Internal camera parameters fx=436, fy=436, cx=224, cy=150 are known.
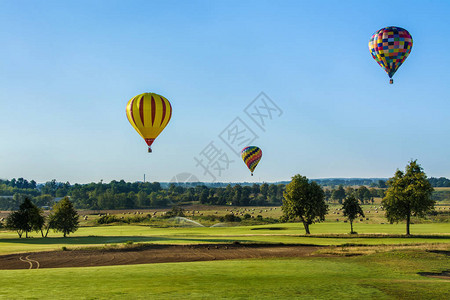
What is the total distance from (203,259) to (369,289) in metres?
19.9

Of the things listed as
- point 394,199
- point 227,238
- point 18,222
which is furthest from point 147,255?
point 18,222

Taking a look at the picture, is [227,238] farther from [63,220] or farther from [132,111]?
[63,220]

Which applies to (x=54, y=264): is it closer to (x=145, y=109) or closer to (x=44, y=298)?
(x=44, y=298)

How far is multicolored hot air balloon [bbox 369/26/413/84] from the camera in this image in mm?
60684

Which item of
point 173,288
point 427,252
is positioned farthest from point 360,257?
point 173,288

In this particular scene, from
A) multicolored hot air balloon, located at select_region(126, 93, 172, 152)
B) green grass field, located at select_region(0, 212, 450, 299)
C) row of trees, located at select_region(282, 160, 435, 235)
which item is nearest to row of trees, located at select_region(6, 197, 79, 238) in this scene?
multicolored hot air balloon, located at select_region(126, 93, 172, 152)

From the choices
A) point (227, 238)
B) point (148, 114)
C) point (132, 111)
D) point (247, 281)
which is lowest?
point (227, 238)

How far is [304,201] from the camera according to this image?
70.1m

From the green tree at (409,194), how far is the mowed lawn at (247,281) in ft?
96.5

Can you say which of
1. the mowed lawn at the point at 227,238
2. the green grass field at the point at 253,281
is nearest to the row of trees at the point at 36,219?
the mowed lawn at the point at 227,238

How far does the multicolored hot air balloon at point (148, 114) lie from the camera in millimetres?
55844

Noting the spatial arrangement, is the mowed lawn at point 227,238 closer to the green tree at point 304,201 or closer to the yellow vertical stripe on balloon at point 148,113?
the green tree at point 304,201

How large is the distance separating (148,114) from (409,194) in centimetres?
3992

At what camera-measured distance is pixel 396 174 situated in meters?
66.8
